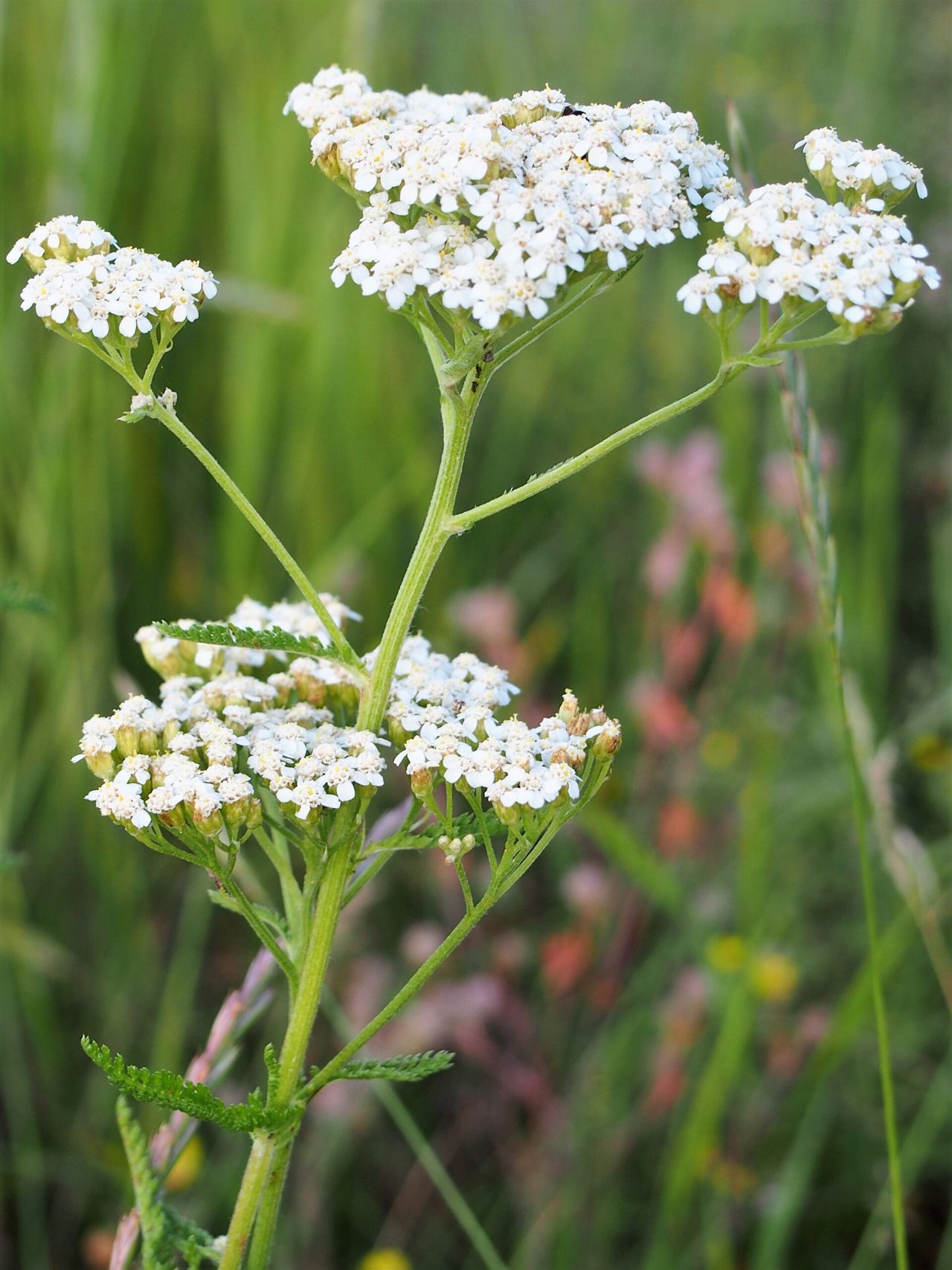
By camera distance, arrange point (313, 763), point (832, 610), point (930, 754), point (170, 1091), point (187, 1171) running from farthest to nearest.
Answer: point (930, 754) → point (187, 1171) → point (832, 610) → point (313, 763) → point (170, 1091)

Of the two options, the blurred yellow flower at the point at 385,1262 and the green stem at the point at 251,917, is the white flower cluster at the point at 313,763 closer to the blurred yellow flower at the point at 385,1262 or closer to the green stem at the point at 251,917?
the green stem at the point at 251,917

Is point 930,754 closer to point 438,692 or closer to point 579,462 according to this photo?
point 438,692

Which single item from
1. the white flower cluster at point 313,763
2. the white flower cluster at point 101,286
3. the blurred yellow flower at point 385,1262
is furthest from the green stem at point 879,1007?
the blurred yellow flower at point 385,1262

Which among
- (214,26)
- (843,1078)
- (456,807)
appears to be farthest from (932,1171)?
(214,26)

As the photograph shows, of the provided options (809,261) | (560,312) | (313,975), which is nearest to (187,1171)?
(313,975)

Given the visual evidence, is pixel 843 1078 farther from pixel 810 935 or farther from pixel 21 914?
pixel 21 914

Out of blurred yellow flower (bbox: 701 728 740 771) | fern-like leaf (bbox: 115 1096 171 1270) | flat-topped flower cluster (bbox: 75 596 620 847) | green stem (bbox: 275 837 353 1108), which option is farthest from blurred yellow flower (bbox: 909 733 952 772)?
fern-like leaf (bbox: 115 1096 171 1270)
